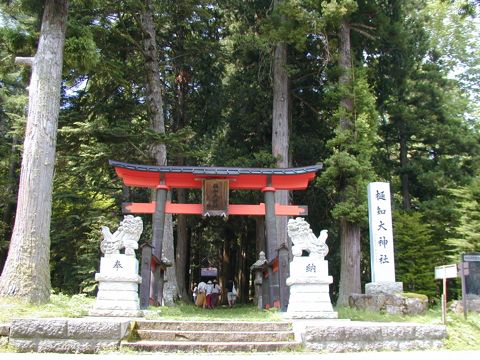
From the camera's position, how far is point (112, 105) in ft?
55.1

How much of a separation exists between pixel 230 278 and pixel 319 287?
1711 centimetres

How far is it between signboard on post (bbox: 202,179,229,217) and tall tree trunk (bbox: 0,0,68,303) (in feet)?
14.0

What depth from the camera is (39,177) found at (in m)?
8.83

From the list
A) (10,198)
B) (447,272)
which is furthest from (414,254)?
(10,198)

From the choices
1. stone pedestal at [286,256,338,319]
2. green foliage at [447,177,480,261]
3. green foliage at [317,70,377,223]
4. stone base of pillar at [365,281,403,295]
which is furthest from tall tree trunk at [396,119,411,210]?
stone pedestal at [286,256,338,319]

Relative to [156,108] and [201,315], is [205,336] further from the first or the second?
[156,108]

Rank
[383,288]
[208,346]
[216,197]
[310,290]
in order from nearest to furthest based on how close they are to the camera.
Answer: [208,346] → [310,290] → [383,288] → [216,197]

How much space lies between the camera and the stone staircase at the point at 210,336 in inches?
238

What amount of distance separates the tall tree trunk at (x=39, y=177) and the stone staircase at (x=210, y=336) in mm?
2941

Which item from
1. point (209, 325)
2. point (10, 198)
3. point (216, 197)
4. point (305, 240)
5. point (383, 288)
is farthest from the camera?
point (10, 198)

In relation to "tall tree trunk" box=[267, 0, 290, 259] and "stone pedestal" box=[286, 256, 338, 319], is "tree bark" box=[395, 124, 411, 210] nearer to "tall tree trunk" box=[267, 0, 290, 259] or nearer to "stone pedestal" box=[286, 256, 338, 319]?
"tall tree trunk" box=[267, 0, 290, 259]

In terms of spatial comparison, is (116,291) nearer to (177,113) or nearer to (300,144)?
(300,144)

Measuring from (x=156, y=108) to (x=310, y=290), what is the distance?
9.78 meters

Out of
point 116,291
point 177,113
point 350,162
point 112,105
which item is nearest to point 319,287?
point 116,291
